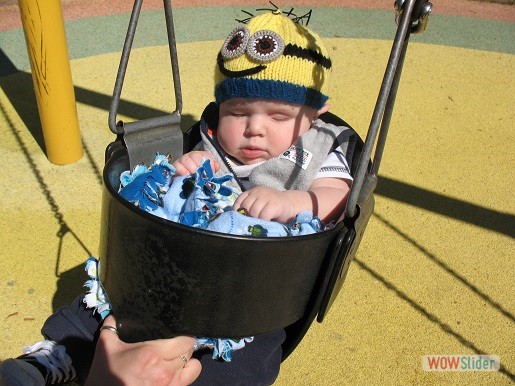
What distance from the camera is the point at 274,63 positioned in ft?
3.95

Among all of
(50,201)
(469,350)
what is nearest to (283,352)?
(469,350)

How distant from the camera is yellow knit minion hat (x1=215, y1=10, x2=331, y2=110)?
1.20 m

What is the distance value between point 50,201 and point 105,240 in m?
1.02

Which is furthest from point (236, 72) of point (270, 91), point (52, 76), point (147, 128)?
point (52, 76)

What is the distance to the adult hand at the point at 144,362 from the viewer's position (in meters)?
1.04

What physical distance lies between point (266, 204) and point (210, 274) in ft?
0.74

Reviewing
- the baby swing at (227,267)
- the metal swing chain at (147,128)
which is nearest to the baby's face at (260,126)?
the metal swing chain at (147,128)

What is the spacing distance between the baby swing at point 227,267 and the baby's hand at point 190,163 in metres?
0.25

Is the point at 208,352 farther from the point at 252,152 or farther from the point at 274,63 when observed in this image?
the point at 274,63

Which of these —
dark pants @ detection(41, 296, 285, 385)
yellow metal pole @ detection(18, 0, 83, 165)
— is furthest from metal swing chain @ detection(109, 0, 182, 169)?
yellow metal pole @ detection(18, 0, 83, 165)

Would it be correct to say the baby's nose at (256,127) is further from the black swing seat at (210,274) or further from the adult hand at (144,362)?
the adult hand at (144,362)

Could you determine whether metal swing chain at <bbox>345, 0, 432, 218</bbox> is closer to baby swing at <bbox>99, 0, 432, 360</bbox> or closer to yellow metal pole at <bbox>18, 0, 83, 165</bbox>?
baby swing at <bbox>99, 0, 432, 360</bbox>

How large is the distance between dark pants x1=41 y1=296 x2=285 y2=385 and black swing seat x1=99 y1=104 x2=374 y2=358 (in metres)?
0.19

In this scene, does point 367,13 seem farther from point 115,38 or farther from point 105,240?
point 105,240
